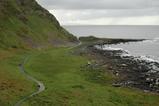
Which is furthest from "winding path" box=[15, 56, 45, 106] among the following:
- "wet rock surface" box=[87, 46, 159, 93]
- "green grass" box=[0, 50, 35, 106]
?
"wet rock surface" box=[87, 46, 159, 93]

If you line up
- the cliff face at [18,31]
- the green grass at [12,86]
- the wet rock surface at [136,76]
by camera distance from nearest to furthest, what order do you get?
the green grass at [12,86] < the wet rock surface at [136,76] < the cliff face at [18,31]

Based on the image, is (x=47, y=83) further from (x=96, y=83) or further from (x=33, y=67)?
(x=33, y=67)

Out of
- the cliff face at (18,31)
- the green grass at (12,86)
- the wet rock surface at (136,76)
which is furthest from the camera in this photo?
the cliff face at (18,31)

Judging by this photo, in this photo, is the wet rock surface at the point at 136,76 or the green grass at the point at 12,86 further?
the wet rock surface at the point at 136,76

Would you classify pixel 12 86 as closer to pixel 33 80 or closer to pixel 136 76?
pixel 33 80

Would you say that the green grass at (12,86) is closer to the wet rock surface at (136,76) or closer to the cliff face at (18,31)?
the wet rock surface at (136,76)

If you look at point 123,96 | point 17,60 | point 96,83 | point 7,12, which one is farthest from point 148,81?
point 7,12

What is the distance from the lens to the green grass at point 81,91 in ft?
198

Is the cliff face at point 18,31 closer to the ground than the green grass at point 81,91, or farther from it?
farther from it

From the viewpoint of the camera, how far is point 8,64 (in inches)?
3942

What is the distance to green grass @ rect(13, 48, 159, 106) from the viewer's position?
60.3 metres

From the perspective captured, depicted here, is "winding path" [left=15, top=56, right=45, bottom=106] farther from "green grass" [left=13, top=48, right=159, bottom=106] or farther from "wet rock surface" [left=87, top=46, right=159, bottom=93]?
"wet rock surface" [left=87, top=46, right=159, bottom=93]

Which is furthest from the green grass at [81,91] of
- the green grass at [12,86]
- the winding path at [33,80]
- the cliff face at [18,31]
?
the cliff face at [18,31]

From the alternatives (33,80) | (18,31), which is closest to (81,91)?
(33,80)
